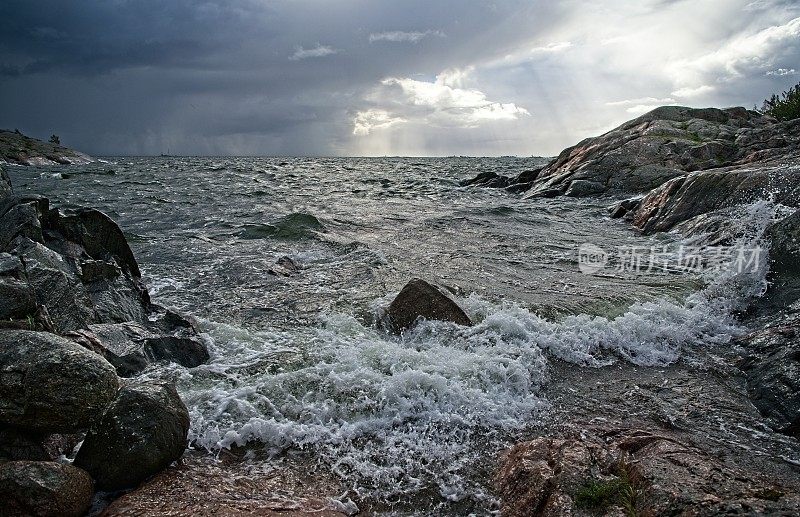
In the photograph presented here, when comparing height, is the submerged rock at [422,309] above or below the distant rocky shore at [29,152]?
below

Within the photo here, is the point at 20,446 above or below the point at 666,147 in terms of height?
below

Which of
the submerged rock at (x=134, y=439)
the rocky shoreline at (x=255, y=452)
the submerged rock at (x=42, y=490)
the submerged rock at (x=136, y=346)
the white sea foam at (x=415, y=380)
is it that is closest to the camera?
the submerged rock at (x=42, y=490)

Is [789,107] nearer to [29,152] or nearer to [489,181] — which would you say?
[489,181]

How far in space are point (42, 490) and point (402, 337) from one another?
4817mm

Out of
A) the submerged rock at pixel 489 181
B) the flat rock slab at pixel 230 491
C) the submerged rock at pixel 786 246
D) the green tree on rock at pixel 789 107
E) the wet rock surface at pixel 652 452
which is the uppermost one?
the green tree on rock at pixel 789 107

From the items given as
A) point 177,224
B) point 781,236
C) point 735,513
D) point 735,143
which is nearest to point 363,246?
point 177,224

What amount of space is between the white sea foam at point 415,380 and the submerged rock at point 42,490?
3.97ft

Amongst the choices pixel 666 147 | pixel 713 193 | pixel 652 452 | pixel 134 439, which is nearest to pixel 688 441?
pixel 652 452

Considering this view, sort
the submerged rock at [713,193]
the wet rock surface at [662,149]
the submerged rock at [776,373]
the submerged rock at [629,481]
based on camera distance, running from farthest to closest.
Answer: the wet rock surface at [662,149] → the submerged rock at [713,193] → the submerged rock at [776,373] → the submerged rock at [629,481]

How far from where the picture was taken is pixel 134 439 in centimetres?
406

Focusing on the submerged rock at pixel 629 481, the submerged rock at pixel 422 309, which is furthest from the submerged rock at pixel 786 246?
the submerged rock at pixel 629 481

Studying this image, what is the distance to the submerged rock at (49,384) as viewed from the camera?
3.94 metres

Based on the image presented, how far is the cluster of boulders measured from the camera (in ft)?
11.7

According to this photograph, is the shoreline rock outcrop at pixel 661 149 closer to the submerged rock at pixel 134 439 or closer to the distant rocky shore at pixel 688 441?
the distant rocky shore at pixel 688 441
